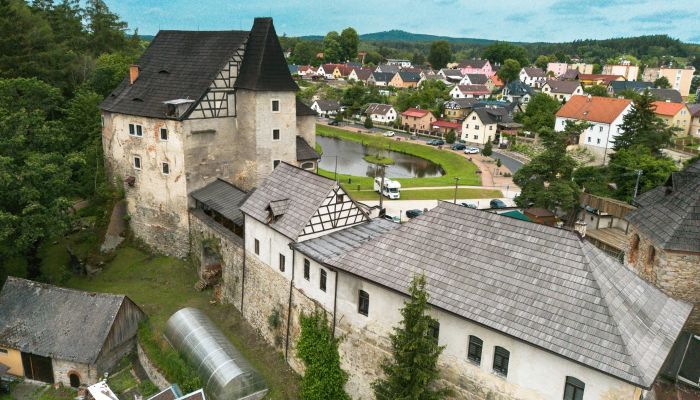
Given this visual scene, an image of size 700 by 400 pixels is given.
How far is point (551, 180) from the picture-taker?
1722 inches

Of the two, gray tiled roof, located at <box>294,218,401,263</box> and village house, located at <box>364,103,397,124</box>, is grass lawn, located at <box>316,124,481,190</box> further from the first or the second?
gray tiled roof, located at <box>294,218,401,263</box>

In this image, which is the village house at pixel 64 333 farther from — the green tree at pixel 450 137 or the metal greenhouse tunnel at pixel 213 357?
the green tree at pixel 450 137

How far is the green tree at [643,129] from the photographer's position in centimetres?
5959

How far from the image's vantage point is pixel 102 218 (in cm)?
3872

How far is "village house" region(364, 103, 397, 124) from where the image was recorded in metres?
109

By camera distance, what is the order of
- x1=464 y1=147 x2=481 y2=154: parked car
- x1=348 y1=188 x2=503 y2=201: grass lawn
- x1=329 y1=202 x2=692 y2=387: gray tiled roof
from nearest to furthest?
x1=329 y1=202 x2=692 y2=387: gray tiled roof
x1=348 y1=188 x2=503 y2=201: grass lawn
x1=464 y1=147 x2=481 y2=154: parked car

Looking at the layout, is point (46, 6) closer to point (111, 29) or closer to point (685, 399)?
point (111, 29)

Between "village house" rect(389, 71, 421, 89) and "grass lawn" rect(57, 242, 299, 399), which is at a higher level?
"village house" rect(389, 71, 421, 89)

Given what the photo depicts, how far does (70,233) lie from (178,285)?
11589 mm

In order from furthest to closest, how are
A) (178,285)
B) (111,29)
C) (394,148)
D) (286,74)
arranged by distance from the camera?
(394,148) → (111,29) → (286,74) → (178,285)

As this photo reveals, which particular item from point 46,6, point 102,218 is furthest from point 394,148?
point 102,218

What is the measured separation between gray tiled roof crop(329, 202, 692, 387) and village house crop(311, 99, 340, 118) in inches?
3913

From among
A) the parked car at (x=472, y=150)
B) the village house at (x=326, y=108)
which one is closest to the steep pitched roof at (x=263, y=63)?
the parked car at (x=472, y=150)

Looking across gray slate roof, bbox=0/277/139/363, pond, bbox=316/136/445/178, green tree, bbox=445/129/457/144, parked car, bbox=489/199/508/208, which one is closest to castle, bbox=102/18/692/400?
gray slate roof, bbox=0/277/139/363
